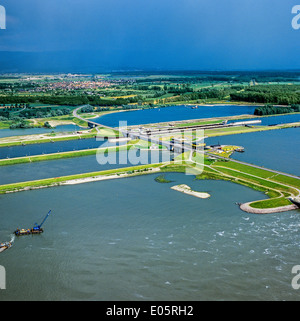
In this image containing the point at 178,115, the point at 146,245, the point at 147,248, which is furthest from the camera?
the point at 178,115

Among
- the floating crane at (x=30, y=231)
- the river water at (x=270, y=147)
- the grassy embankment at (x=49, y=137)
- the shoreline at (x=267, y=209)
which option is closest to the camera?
the floating crane at (x=30, y=231)

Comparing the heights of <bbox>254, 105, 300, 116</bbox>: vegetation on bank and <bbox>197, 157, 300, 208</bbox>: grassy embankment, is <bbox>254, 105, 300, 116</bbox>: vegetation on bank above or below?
above

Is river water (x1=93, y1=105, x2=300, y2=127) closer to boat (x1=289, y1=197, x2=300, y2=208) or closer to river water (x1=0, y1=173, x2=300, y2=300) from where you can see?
river water (x1=0, y1=173, x2=300, y2=300)

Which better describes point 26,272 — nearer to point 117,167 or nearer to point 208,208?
point 208,208

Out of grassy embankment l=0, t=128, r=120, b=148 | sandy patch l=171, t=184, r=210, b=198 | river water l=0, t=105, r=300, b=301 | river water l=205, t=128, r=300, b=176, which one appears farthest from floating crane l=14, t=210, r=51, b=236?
grassy embankment l=0, t=128, r=120, b=148

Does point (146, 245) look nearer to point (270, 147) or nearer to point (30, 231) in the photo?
point (30, 231)

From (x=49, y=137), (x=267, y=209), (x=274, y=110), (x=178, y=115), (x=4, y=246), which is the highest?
(x=274, y=110)

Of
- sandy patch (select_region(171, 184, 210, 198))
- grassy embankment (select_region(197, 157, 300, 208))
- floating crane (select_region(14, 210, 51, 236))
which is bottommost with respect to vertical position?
floating crane (select_region(14, 210, 51, 236))

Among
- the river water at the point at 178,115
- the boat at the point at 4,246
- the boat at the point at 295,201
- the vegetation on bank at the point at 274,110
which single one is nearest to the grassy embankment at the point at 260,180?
the boat at the point at 295,201

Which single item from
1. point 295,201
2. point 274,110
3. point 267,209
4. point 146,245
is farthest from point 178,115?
point 146,245

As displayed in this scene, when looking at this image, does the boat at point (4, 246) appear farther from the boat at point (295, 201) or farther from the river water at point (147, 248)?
the boat at point (295, 201)

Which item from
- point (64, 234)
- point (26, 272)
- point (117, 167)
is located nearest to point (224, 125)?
point (117, 167)
